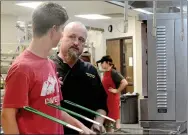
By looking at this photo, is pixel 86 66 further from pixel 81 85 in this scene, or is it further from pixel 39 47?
pixel 39 47

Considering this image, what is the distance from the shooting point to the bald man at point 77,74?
834 millimetres

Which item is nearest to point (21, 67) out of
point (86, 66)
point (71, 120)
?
point (71, 120)

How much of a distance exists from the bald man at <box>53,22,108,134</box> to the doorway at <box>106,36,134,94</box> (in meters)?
0.12

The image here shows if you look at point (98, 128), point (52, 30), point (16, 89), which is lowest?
point (98, 128)

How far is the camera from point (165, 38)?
845 mm

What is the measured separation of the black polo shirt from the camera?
85 centimetres

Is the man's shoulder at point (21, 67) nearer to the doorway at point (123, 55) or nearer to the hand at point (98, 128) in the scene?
the hand at point (98, 128)

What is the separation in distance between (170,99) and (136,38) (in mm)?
215

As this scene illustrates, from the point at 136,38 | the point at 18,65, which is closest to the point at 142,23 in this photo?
the point at 136,38

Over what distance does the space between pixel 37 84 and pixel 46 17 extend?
152mm

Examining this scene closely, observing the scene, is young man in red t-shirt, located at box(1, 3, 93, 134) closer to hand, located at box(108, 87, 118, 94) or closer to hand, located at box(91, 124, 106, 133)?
hand, located at box(91, 124, 106, 133)

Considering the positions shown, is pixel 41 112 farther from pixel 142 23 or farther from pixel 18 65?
pixel 142 23

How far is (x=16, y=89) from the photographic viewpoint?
0.63m

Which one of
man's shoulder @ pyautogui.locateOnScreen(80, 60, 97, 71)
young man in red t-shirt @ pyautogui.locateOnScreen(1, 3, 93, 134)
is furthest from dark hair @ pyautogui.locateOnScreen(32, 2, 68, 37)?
man's shoulder @ pyautogui.locateOnScreen(80, 60, 97, 71)
